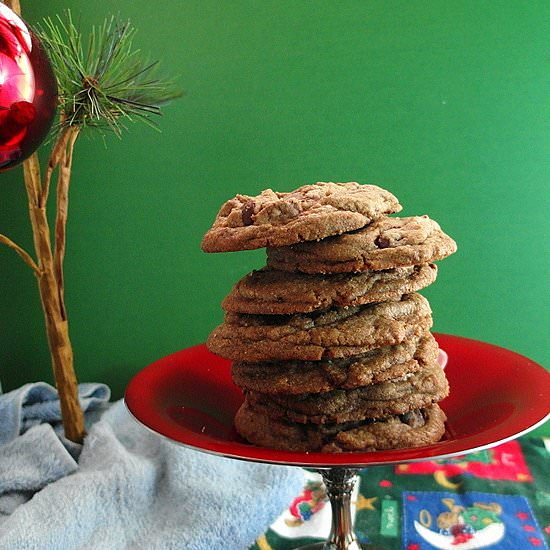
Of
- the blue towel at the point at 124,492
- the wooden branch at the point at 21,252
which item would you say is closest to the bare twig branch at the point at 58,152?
the wooden branch at the point at 21,252

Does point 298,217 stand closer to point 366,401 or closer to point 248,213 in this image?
point 248,213

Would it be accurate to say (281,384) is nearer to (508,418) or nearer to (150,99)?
(508,418)

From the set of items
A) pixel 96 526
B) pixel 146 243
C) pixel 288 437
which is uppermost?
pixel 146 243

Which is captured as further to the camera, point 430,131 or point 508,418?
point 430,131

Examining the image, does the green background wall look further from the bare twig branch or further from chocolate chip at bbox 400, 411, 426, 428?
chocolate chip at bbox 400, 411, 426, 428

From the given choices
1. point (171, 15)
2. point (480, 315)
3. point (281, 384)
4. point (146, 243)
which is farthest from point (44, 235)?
point (480, 315)

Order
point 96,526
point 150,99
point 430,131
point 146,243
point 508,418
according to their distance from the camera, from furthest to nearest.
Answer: point 146,243 → point 430,131 → point 150,99 → point 96,526 → point 508,418

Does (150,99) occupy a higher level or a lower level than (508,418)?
higher
